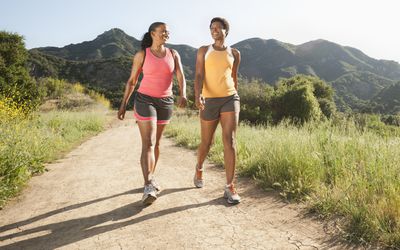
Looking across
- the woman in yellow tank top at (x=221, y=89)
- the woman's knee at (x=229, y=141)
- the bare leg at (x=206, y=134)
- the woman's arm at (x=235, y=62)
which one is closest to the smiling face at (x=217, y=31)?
the woman in yellow tank top at (x=221, y=89)

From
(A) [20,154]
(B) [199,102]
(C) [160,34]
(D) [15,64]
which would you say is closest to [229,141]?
(B) [199,102]

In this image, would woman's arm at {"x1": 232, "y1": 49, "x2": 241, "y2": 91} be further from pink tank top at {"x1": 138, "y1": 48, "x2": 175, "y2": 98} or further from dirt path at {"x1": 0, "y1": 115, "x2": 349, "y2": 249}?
dirt path at {"x1": 0, "y1": 115, "x2": 349, "y2": 249}

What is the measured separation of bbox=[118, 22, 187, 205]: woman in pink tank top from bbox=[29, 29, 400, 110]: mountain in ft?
114

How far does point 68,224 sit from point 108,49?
3065 inches

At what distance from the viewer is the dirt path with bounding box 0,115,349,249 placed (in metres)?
3.01

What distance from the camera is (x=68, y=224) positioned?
3518mm

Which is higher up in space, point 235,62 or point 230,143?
point 235,62

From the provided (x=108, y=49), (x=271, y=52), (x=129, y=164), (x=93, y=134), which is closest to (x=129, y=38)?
(x=108, y=49)

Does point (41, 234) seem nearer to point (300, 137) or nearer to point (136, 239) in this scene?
point (136, 239)

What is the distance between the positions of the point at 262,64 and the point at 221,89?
357 ft

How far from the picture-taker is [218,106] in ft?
13.6

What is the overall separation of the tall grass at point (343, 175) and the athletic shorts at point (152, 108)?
5.28ft

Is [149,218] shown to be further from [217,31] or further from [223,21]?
[223,21]

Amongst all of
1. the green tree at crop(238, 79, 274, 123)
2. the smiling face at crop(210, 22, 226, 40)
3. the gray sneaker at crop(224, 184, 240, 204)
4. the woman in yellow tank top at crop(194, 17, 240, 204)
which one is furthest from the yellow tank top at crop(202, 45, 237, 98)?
the green tree at crop(238, 79, 274, 123)
